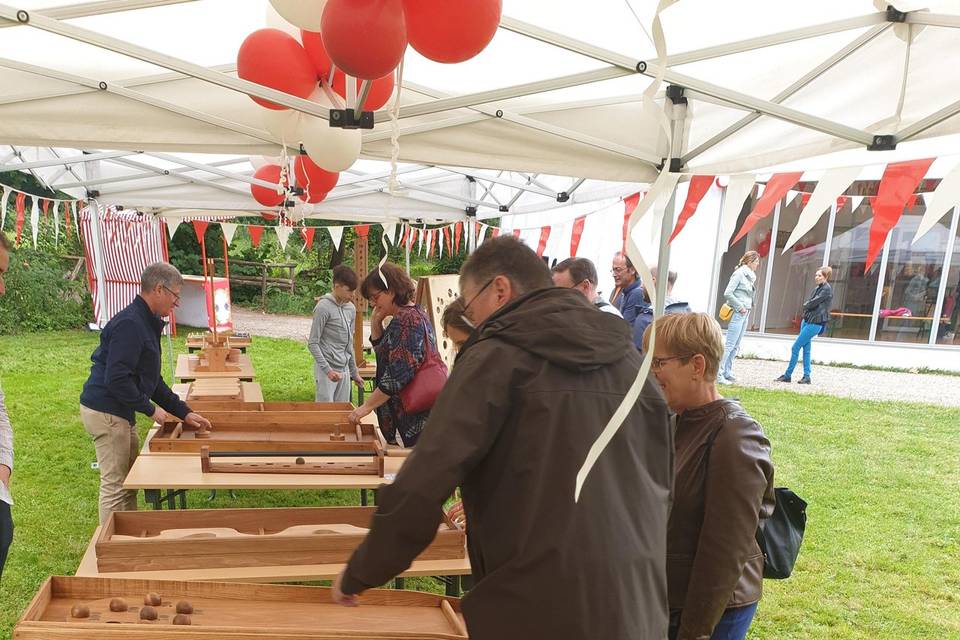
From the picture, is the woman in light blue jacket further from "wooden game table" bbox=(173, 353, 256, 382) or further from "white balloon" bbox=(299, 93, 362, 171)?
"white balloon" bbox=(299, 93, 362, 171)

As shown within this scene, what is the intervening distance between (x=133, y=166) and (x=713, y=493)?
574cm

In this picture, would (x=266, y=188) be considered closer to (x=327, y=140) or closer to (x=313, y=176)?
(x=313, y=176)

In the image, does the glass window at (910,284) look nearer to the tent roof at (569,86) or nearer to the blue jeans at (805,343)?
the blue jeans at (805,343)

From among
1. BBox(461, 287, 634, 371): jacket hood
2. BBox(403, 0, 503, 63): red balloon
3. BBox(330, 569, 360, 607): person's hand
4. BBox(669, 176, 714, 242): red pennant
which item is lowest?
BBox(330, 569, 360, 607): person's hand

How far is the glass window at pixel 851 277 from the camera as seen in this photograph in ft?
36.8

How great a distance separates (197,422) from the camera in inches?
128

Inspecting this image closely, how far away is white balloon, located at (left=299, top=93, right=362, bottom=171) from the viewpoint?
227cm

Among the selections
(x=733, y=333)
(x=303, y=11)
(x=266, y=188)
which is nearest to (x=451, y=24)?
(x=303, y=11)

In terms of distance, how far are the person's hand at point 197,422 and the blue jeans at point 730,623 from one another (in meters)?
2.47

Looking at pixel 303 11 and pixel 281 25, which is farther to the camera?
pixel 281 25

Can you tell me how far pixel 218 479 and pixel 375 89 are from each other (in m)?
1.65

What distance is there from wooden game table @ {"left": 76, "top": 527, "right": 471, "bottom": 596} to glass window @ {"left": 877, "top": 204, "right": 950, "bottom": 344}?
1127cm

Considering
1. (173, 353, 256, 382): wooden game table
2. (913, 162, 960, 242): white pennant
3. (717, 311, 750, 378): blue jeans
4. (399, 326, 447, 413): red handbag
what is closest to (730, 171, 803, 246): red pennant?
(913, 162, 960, 242): white pennant

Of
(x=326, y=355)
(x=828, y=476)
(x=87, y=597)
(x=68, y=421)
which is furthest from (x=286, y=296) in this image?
(x=87, y=597)
